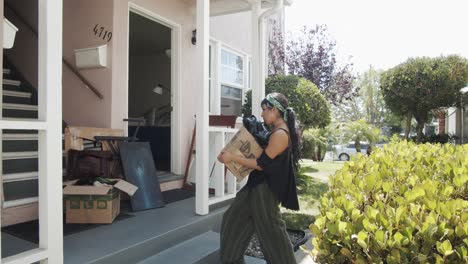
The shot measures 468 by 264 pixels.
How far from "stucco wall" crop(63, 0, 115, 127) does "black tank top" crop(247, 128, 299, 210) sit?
2.64 meters

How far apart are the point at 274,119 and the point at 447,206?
157cm

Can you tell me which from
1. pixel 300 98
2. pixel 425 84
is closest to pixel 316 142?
pixel 425 84

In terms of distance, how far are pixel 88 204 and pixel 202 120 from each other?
149 centimetres

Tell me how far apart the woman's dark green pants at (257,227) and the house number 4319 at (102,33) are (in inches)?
119

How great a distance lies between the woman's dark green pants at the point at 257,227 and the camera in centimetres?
295

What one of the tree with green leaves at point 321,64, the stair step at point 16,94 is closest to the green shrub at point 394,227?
the stair step at point 16,94

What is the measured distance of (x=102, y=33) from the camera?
16.1 feet

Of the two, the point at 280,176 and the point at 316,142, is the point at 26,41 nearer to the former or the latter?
the point at 280,176

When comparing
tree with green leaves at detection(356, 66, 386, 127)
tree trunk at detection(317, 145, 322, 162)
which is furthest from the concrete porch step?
tree with green leaves at detection(356, 66, 386, 127)

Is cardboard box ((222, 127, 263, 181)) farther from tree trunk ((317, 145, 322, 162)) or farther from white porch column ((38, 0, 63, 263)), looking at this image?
tree trunk ((317, 145, 322, 162))

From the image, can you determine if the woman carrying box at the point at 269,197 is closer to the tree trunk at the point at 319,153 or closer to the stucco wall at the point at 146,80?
the stucco wall at the point at 146,80

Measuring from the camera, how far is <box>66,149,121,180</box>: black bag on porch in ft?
13.8

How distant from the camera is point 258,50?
5637mm

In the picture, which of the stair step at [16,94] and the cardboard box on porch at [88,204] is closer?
the cardboard box on porch at [88,204]
